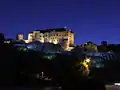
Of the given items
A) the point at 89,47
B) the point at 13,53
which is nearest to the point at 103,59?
the point at 89,47

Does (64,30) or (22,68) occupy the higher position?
(64,30)

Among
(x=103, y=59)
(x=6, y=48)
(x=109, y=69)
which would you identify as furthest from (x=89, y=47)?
(x=6, y=48)

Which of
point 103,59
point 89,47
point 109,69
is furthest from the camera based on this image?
point 89,47

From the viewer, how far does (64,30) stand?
127m

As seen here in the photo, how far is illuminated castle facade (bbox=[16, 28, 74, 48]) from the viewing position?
12475 cm

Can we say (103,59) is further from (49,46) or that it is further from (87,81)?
(87,81)

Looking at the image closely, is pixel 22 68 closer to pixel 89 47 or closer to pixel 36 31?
pixel 89 47

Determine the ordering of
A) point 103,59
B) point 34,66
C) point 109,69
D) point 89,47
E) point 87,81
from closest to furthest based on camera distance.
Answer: point 87,81 < point 34,66 < point 109,69 < point 103,59 < point 89,47

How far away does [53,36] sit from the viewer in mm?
128000

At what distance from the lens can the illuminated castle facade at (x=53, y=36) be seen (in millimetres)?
124750

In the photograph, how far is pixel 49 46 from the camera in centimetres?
8500

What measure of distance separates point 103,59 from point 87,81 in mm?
55805

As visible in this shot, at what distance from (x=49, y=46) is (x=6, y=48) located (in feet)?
167

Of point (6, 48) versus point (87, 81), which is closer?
point (87, 81)
